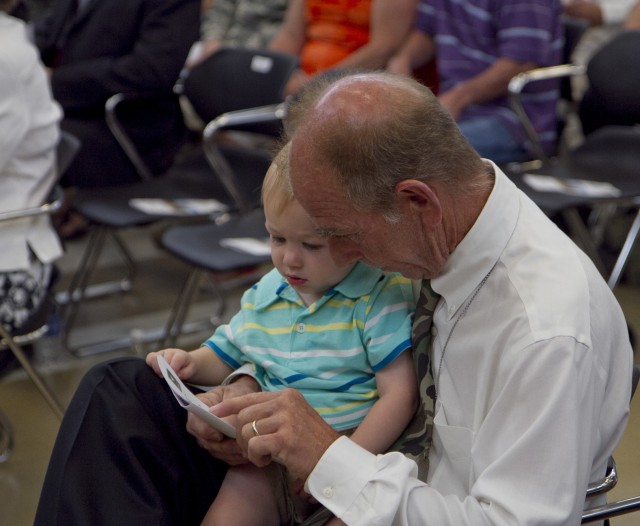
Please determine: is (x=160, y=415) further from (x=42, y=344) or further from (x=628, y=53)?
(x=628, y=53)

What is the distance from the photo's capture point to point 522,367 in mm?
1307

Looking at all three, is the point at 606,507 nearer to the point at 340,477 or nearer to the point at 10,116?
the point at 340,477

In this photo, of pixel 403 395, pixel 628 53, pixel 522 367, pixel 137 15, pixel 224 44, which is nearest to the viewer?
pixel 522 367

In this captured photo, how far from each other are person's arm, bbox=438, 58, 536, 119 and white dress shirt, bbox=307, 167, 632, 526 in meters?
2.36

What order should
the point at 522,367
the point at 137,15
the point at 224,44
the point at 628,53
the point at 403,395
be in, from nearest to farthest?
the point at 522,367
the point at 403,395
the point at 628,53
the point at 137,15
the point at 224,44

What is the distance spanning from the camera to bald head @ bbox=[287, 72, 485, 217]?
129 centimetres

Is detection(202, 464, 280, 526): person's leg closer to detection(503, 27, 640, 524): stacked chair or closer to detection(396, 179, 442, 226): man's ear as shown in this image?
detection(396, 179, 442, 226): man's ear

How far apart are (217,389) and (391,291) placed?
1.13 ft

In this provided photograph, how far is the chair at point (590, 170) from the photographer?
11.2 ft

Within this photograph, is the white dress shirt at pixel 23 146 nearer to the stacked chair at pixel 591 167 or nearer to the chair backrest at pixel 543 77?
the stacked chair at pixel 591 167

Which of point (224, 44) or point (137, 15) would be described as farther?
point (224, 44)

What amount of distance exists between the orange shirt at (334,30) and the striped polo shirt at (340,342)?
2.65 m

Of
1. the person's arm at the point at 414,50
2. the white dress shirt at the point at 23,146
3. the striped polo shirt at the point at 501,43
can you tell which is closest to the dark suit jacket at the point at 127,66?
the person's arm at the point at 414,50

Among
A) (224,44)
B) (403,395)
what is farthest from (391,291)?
(224,44)
